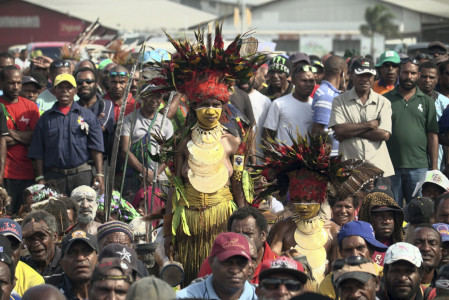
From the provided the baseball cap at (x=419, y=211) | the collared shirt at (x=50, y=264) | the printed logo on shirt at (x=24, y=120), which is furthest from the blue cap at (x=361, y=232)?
the printed logo on shirt at (x=24, y=120)

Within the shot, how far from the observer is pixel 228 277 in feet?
24.0

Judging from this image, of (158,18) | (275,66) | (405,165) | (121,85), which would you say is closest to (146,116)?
(121,85)

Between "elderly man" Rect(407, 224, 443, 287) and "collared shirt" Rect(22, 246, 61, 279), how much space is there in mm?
3063

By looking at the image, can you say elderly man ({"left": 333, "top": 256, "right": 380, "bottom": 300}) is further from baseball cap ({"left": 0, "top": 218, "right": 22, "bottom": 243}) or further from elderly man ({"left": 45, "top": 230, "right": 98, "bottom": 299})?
baseball cap ({"left": 0, "top": 218, "right": 22, "bottom": 243})

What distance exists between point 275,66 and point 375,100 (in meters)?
2.29

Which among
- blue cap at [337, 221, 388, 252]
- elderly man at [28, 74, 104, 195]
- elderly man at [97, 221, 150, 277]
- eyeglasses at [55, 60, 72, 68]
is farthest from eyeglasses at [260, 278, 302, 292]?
eyeglasses at [55, 60, 72, 68]

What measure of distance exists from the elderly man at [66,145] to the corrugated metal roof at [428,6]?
38654 mm

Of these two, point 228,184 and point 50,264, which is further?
point 228,184

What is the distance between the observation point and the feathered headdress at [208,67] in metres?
9.17

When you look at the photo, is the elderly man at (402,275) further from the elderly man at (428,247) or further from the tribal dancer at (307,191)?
the tribal dancer at (307,191)

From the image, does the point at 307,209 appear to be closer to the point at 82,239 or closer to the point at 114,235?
the point at 114,235

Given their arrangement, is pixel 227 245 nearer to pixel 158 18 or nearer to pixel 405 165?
pixel 405 165

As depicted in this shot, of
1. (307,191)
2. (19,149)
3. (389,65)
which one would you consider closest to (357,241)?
(307,191)

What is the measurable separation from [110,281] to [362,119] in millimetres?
6018
